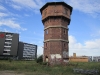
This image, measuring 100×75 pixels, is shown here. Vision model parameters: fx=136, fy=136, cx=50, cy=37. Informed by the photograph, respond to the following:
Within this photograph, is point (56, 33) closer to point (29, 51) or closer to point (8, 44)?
point (8, 44)

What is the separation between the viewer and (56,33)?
2586 cm

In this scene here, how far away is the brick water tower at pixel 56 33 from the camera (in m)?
25.3

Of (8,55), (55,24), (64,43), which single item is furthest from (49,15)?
(8,55)

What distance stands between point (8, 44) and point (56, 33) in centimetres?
6804

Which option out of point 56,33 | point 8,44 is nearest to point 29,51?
point 8,44

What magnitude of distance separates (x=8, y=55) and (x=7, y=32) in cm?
1476

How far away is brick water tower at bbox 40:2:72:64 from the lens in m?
25.3

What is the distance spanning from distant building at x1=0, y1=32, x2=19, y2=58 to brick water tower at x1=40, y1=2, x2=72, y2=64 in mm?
62196

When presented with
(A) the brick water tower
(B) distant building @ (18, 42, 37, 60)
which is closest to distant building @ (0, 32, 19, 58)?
(B) distant building @ (18, 42, 37, 60)

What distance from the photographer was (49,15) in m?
26.4

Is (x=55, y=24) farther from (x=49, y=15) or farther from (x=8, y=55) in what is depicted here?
(x=8, y=55)

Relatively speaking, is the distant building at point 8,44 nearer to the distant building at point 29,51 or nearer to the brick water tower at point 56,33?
the distant building at point 29,51

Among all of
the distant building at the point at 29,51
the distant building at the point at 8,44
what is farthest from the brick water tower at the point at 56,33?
the distant building at the point at 29,51

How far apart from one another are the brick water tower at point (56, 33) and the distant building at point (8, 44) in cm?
6220
